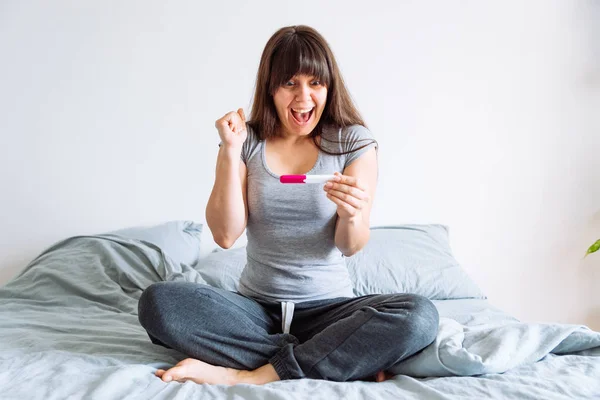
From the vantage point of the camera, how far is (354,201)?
133 cm

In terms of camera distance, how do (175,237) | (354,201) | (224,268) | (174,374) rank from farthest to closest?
1. (175,237)
2. (224,268)
3. (354,201)
4. (174,374)

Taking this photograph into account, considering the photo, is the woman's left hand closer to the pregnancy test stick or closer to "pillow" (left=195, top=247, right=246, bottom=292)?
the pregnancy test stick

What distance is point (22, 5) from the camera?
229 centimetres

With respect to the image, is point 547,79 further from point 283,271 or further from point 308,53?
point 283,271

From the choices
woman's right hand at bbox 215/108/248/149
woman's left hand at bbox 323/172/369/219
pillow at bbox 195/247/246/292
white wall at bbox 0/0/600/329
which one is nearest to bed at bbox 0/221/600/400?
pillow at bbox 195/247/246/292

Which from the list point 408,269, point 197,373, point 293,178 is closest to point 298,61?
point 293,178

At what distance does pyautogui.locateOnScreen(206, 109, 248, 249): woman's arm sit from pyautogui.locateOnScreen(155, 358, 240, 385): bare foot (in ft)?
1.05

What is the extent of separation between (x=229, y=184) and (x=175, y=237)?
80cm

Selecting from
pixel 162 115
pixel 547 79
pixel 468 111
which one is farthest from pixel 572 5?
pixel 162 115

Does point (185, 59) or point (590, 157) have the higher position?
point (185, 59)

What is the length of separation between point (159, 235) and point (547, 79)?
4.80ft

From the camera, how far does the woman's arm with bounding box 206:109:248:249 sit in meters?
1.42

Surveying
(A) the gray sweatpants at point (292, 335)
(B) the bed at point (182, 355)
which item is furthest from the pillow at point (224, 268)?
(A) the gray sweatpants at point (292, 335)

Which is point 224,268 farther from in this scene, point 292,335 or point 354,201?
point 354,201
